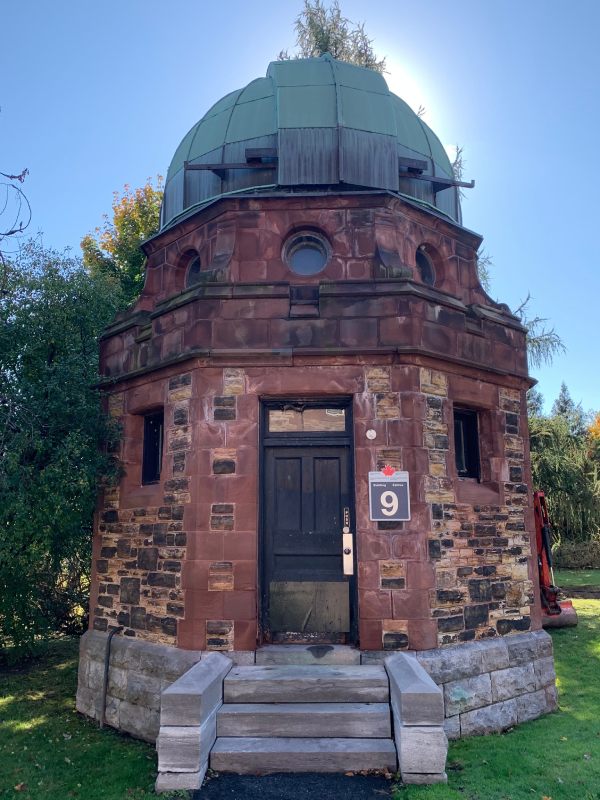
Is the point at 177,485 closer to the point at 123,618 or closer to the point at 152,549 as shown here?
the point at 152,549

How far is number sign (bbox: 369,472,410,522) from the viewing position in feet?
22.0

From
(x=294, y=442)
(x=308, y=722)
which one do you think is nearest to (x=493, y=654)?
(x=308, y=722)

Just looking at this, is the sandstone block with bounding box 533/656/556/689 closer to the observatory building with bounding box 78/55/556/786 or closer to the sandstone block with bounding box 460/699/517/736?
the observatory building with bounding box 78/55/556/786

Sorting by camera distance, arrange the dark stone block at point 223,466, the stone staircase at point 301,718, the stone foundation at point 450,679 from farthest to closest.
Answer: the dark stone block at point 223,466, the stone foundation at point 450,679, the stone staircase at point 301,718

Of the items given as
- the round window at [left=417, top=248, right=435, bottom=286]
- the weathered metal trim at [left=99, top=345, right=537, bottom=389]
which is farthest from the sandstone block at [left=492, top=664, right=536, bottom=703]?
the round window at [left=417, top=248, right=435, bottom=286]

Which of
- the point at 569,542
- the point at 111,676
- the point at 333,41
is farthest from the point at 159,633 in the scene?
the point at 569,542

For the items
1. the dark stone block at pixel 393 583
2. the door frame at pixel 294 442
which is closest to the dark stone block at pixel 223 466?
the door frame at pixel 294 442

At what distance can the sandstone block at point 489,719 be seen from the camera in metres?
6.69

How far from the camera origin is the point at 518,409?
27.8 ft

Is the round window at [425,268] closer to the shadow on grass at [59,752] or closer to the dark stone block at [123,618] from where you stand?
the dark stone block at [123,618]

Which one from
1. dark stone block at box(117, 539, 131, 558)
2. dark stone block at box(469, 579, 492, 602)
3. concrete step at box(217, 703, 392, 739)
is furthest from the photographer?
dark stone block at box(117, 539, 131, 558)

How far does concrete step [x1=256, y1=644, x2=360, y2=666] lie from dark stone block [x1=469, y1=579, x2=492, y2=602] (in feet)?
5.15

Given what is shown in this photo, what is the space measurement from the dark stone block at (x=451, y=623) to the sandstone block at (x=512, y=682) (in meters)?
0.72

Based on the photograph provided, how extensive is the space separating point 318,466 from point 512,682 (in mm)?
3371
